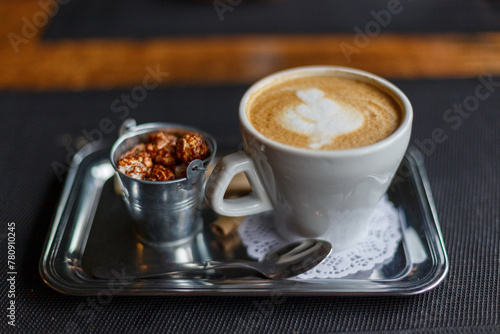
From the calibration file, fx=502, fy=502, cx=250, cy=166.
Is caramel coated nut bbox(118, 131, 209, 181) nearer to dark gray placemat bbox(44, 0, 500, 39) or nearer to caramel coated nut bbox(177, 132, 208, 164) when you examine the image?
caramel coated nut bbox(177, 132, 208, 164)

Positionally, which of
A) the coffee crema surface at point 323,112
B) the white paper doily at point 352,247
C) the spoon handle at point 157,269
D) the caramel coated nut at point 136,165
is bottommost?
the white paper doily at point 352,247

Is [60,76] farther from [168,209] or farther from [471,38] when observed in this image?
[471,38]

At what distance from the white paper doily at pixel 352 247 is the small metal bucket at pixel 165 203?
0.30 ft

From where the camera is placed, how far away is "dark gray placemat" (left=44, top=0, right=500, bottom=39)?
156 centimetres

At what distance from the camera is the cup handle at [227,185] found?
764mm

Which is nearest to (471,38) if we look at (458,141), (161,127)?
(458,141)

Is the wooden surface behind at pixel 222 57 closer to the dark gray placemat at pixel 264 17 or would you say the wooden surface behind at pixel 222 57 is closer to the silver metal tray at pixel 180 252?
the dark gray placemat at pixel 264 17

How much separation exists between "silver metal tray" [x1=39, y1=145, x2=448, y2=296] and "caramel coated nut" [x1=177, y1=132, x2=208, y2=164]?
122 millimetres

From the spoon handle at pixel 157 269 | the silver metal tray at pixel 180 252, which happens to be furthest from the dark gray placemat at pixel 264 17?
the spoon handle at pixel 157 269

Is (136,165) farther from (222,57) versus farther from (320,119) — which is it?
(222,57)

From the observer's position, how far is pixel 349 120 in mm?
791

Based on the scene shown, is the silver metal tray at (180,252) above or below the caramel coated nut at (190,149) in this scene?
below

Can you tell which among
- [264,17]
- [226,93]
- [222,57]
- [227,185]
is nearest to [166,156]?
[227,185]

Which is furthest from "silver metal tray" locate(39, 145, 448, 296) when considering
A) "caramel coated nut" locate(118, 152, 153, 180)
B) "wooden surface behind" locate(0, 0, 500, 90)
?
"wooden surface behind" locate(0, 0, 500, 90)
